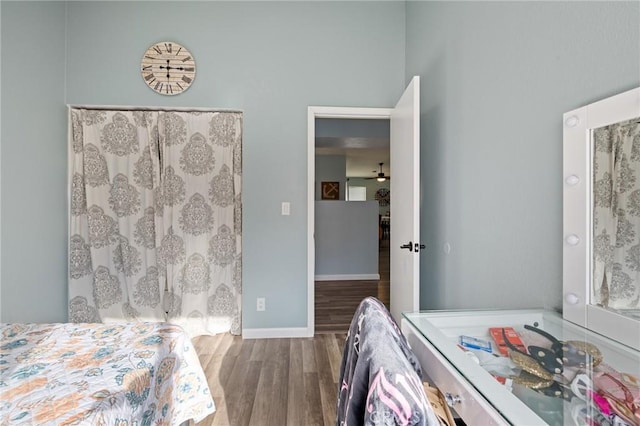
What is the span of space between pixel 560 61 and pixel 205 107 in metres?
2.48

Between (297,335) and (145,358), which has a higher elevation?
(145,358)

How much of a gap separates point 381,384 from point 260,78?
268cm

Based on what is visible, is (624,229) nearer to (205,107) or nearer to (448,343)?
(448,343)

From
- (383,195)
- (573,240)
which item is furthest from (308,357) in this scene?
(383,195)

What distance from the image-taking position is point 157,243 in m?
2.69

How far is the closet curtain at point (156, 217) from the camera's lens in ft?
8.66

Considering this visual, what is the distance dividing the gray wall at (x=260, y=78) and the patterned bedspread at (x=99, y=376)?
1.39 m

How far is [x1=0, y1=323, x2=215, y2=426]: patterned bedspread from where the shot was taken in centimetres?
83

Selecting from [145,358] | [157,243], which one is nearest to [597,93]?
[145,358]

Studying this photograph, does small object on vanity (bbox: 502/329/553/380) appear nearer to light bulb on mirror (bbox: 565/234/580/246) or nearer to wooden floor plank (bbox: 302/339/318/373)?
light bulb on mirror (bbox: 565/234/580/246)

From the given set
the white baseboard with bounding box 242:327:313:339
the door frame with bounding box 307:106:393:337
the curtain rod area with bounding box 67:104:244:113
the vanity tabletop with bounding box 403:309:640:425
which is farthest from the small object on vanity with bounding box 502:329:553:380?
the curtain rod area with bounding box 67:104:244:113

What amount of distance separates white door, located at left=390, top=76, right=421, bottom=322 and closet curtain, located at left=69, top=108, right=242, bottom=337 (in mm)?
1381

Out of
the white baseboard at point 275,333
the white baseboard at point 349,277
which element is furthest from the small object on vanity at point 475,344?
the white baseboard at point 349,277

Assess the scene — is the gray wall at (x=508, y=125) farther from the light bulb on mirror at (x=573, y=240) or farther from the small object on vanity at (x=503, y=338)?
the small object on vanity at (x=503, y=338)
